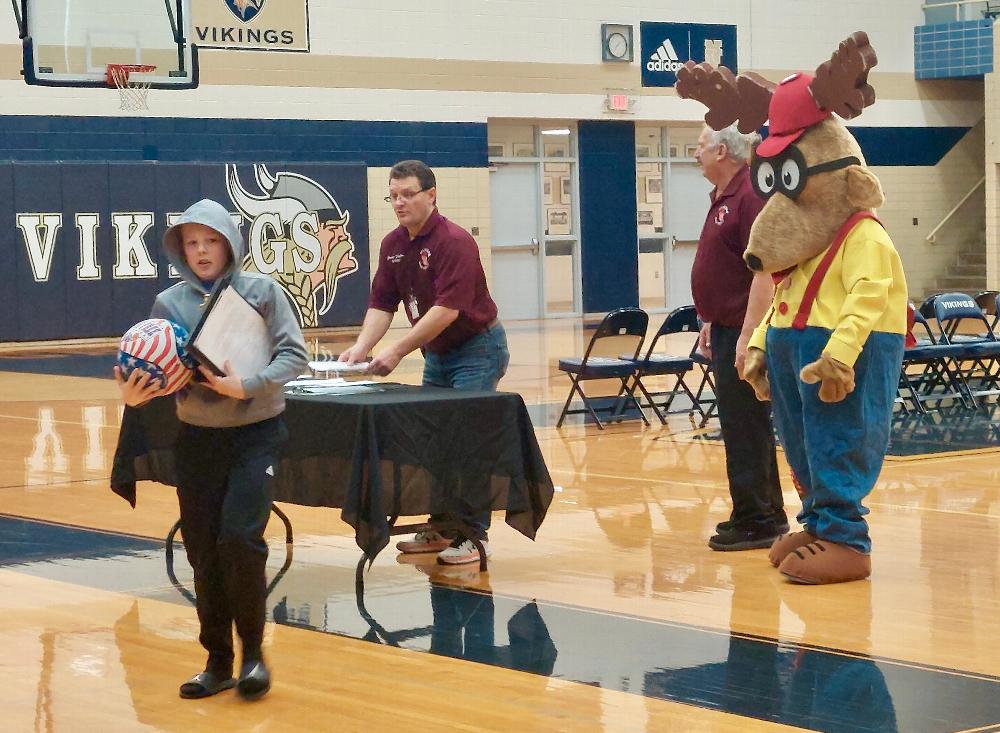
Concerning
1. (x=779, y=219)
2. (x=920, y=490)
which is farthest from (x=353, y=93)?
(x=779, y=219)

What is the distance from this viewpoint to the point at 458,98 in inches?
927

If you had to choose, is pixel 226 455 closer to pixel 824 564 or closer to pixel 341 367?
pixel 341 367

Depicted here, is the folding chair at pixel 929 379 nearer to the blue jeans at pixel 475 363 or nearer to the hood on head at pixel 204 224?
the blue jeans at pixel 475 363

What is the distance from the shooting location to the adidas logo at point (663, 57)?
83.1 ft

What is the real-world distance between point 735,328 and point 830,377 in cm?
100

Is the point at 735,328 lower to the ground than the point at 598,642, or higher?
higher

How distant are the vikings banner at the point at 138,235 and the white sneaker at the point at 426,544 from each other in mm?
14136

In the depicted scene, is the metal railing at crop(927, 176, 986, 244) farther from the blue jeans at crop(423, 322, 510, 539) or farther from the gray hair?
the blue jeans at crop(423, 322, 510, 539)

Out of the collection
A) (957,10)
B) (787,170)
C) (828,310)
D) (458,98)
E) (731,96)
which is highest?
(957,10)

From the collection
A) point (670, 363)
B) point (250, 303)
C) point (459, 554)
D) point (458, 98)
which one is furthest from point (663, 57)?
point (250, 303)

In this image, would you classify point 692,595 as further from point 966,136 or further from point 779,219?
point 966,136

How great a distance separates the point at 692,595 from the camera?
6.09 metres

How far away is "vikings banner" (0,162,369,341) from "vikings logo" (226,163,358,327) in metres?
0.01

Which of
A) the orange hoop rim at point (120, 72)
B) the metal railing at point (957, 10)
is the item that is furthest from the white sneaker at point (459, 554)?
the metal railing at point (957, 10)
